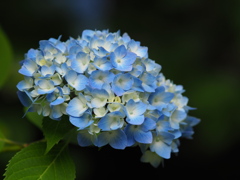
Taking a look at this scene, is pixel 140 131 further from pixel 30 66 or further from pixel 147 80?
pixel 30 66

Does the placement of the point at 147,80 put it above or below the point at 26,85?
above

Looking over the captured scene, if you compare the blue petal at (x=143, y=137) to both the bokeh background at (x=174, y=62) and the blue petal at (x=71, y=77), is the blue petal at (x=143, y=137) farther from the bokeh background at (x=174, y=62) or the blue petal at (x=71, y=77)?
the bokeh background at (x=174, y=62)

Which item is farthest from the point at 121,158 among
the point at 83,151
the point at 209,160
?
the point at 209,160

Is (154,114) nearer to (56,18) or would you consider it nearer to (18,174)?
(18,174)

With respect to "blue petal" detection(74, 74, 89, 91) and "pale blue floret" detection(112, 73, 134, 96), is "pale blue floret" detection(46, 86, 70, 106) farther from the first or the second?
"pale blue floret" detection(112, 73, 134, 96)

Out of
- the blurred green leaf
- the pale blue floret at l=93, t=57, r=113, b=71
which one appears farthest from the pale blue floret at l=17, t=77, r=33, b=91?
the blurred green leaf

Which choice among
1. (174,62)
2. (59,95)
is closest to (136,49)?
(59,95)
